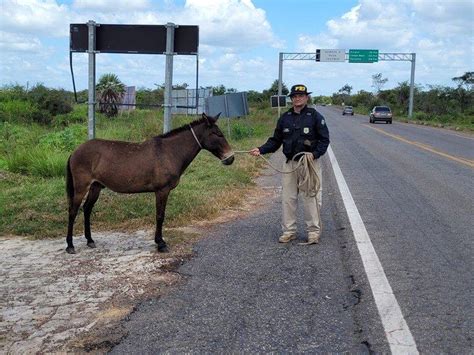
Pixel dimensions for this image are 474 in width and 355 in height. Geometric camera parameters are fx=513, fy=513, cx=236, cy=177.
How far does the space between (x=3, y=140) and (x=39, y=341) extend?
16135mm

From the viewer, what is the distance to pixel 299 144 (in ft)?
21.5

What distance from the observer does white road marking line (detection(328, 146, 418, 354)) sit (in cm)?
366

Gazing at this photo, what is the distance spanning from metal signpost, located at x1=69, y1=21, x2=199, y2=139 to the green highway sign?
4461 centimetres

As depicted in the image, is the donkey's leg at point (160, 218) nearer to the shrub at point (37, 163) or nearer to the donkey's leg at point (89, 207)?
the donkey's leg at point (89, 207)

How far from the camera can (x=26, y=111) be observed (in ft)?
Answer: 109

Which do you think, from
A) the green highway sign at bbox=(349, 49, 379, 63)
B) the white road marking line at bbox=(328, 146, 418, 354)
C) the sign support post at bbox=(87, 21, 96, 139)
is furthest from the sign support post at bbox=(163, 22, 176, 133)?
the green highway sign at bbox=(349, 49, 379, 63)

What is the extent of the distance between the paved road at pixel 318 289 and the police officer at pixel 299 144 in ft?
0.97

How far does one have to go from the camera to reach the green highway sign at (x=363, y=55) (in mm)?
50062

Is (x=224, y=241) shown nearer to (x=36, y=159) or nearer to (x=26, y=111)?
(x=36, y=159)

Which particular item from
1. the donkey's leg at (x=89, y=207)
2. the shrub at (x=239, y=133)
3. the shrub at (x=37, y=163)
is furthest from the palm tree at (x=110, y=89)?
the donkey's leg at (x=89, y=207)

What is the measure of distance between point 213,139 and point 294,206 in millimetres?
1386

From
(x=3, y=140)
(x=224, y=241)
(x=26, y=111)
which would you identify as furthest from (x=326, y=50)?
(x=224, y=241)

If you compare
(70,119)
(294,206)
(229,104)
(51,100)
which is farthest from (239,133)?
(51,100)

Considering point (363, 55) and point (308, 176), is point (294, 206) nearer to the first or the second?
point (308, 176)
